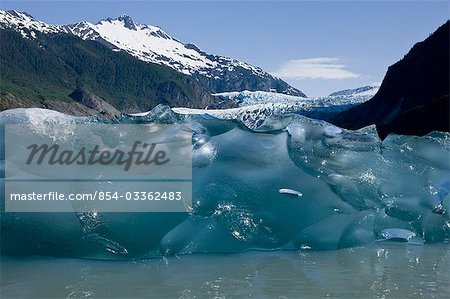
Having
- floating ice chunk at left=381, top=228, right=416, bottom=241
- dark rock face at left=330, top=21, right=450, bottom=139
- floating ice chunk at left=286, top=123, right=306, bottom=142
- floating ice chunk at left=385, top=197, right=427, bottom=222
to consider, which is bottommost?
floating ice chunk at left=381, top=228, right=416, bottom=241

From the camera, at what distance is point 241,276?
5305mm

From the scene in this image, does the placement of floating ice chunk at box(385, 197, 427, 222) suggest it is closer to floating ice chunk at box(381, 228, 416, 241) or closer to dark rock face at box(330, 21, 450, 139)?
floating ice chunk at box(381, 228, 416, 241)

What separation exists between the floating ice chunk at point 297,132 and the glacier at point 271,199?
2 centimetres

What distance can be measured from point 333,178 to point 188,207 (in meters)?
2.03

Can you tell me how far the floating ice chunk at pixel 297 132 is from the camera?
7730 millimetres

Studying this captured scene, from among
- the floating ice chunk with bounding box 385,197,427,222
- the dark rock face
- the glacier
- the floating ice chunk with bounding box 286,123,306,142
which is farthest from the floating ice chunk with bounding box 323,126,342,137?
the dark rock face

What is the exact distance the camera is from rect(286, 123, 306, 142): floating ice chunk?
25.4 feet

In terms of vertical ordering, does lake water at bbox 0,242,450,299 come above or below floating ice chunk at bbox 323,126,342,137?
below

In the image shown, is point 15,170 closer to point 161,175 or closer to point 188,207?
point 161,175

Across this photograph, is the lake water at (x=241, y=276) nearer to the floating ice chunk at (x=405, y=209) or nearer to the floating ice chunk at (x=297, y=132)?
the floating ice chunk at (x=405, y=209)

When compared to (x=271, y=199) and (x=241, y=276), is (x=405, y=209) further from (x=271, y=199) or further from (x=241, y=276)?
(x=241, y=276)

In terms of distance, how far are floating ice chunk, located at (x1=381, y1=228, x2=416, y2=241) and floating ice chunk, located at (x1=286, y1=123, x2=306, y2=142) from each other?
168 centimetres

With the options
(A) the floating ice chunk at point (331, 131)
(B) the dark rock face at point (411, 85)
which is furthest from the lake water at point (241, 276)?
(B) the dark rock face at point (411, 85)

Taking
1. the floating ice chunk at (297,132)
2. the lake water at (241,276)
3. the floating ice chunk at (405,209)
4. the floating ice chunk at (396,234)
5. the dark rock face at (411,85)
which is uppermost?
the dark rock face at (411,85)
